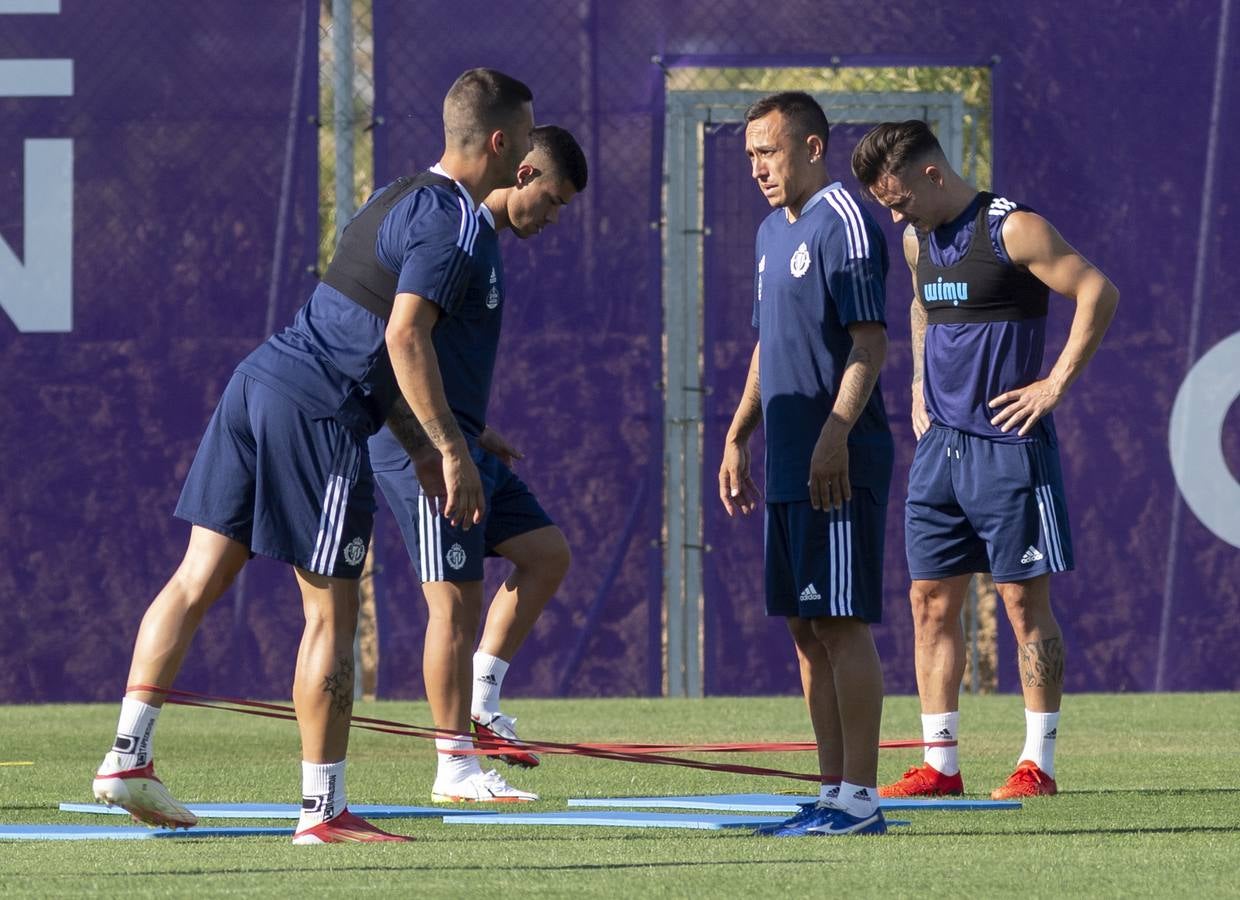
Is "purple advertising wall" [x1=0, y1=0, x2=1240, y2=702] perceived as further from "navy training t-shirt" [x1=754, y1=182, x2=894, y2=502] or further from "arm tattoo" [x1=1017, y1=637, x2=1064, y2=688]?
"navy training t-shirt" [x1=754, y1=182, x2=894, y2=502]

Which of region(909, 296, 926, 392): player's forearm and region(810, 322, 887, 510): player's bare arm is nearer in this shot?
region(810, 322, 887, 510): player's bare arm

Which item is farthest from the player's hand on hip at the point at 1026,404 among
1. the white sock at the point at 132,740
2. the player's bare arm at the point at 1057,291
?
the white sock at the point at 132,740

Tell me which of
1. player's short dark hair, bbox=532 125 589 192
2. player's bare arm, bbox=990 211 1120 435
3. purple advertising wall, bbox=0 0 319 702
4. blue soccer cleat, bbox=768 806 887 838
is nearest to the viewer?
blue soccer cleat, bbox=768 806 887 838

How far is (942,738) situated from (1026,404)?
3.31 feet

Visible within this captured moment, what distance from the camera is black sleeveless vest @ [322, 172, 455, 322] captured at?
4930mm

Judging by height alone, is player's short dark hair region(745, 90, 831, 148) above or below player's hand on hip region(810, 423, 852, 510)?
above

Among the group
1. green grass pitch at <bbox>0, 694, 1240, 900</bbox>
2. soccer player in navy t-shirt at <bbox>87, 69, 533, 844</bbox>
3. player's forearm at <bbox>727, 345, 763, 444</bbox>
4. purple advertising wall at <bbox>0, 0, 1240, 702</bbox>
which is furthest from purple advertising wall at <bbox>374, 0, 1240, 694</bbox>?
soccer player in navy t-shirt at <bbox>87, 69, 533, 844</bbox>

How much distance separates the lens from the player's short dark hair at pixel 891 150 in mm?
6000

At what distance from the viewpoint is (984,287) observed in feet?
20.0

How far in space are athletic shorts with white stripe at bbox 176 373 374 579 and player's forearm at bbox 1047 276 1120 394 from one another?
7.22ft

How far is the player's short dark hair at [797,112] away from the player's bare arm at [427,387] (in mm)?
1038

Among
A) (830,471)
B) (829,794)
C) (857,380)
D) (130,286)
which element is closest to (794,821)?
(829,794)

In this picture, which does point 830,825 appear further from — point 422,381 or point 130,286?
point 130,286

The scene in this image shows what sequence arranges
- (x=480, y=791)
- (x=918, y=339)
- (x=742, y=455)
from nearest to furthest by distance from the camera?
(x=742, y=455), (x=480, y=791), (x=918, y=339)
